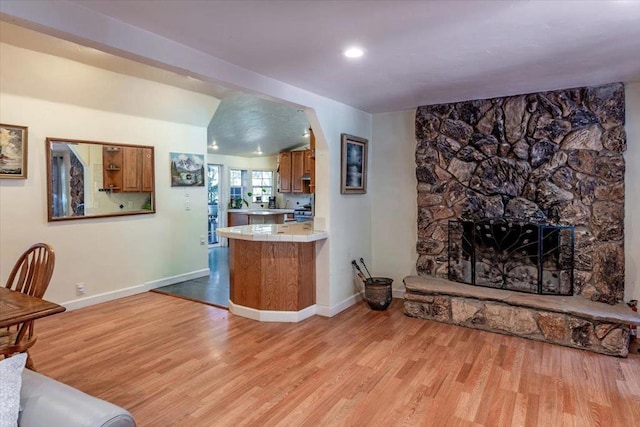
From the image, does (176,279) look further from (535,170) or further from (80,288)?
(535,170)

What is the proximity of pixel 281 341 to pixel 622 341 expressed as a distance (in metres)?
2.73

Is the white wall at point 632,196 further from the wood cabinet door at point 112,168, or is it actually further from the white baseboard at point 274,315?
the wood cabinet door at point 112,168

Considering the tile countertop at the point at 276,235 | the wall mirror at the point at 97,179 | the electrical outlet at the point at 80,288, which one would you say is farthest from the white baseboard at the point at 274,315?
the wall mirror at the point at 97,179

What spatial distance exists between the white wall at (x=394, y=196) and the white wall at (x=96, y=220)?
7.83ft

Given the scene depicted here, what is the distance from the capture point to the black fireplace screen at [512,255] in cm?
361

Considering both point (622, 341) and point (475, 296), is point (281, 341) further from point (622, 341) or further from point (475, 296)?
point (622, 341)

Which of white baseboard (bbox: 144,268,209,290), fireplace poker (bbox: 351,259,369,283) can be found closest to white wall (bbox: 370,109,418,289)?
fireplace poker (bbox: 351,259,369,283)

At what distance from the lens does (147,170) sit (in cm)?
477

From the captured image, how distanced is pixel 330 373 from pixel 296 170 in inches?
258

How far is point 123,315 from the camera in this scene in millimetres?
3914

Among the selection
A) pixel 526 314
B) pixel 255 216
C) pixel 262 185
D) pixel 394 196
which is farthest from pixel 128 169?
pixel 262 185

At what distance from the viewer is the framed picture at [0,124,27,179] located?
3498 millimetres

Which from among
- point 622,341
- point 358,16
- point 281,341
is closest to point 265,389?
point 281,341


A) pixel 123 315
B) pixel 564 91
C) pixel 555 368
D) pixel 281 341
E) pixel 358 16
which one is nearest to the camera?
pixel 358 16
